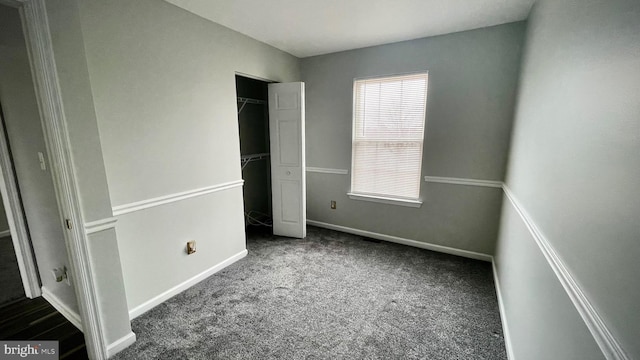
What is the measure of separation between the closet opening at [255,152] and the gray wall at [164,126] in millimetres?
1011

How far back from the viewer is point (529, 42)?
2010 millimetres

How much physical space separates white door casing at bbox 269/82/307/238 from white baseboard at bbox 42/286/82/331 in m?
2.07

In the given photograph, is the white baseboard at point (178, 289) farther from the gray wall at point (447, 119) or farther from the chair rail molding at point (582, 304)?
the chair rail molding at point (582, 304)

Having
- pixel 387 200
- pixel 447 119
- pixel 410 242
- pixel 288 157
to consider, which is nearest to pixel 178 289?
pixel 288 157

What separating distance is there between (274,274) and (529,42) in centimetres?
303

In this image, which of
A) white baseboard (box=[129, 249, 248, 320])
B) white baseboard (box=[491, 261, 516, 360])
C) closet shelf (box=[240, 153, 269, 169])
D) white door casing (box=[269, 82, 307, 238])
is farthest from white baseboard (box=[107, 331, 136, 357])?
white baseboard (box=[491, 261, 516, 360])

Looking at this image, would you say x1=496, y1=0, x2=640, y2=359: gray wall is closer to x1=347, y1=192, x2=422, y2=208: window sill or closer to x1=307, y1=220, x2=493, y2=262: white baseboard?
x1=307, y1=220, x2=493, y2=262: white baseboard

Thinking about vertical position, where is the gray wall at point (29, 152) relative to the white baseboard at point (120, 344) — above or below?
above

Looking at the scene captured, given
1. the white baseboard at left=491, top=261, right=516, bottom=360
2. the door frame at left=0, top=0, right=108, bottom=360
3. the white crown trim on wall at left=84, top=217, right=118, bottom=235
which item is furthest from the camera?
the white baseboard at left=491, top=261, right=516, bottom=360

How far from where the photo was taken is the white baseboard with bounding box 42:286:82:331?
6.13 ft

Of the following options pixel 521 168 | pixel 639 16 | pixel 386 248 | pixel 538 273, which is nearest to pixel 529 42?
pixel 521 168

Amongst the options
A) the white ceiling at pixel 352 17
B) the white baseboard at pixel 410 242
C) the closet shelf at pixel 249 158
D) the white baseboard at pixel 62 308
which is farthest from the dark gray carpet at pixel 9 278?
the white baseboard at pixel 410 242

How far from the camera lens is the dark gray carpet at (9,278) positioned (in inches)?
84.9

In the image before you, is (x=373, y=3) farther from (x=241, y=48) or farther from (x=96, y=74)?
(x=96, y=74)
